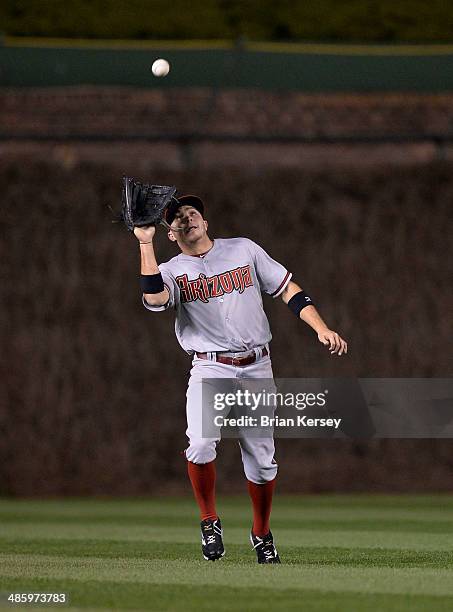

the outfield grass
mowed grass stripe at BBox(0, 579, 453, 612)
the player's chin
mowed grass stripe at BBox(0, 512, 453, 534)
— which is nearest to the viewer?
mowed grass stripe at BBox(0, 579, 453, 612)

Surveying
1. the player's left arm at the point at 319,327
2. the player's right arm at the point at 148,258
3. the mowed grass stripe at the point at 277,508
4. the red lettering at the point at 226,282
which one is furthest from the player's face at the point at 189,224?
the mowed grass stripe at the point at 277,508

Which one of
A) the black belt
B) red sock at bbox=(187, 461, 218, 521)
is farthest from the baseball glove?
red sock at bbox=(187, 461, 218, 521)

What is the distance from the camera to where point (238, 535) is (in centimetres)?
936

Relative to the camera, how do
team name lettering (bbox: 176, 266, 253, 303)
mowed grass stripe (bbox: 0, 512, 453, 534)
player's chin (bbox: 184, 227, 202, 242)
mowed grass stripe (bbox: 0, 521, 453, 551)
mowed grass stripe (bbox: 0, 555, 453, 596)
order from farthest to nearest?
mowed grass stripe (bbox: 0, 512, 453, 534) → mowed grass stripe (bbox: 0, 521, 453, 551) → player's chin (bbox: 184, 227, 202, 242) → team name lettering (bbox: 176, 266, 253, 303) → mowed grass stripe (bbox: 0, 555, 453, 596)

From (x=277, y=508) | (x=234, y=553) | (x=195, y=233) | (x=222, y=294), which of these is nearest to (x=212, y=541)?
(x=234, y=553)

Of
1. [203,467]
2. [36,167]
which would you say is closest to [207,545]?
[203,467]

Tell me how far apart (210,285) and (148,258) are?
46 cm

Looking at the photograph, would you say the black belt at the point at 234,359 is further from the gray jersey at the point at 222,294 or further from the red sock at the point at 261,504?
the red sock at the point at 261,504

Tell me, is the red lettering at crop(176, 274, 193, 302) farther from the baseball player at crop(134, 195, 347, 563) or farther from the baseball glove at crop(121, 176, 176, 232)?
the baseball glove at crop(121, 176, 176, 232)

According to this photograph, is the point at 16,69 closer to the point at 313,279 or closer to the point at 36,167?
the point at 36,167

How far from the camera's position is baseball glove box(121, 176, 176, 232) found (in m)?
7.11

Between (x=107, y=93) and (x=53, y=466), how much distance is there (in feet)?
12.9

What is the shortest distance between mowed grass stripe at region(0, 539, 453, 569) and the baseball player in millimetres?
340

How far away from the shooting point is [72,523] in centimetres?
1074
